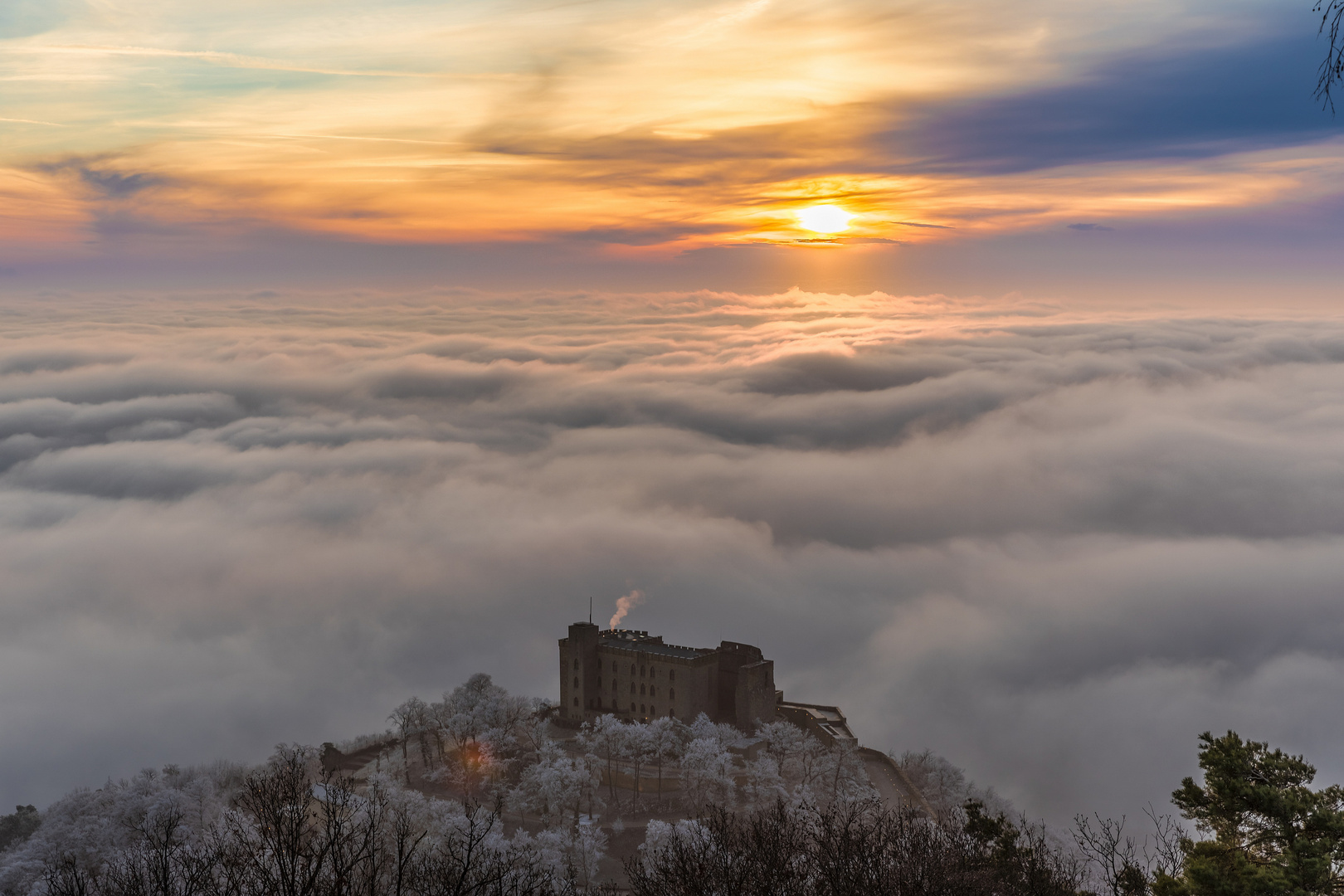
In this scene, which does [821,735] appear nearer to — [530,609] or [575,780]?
[575,780]

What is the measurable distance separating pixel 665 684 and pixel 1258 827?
152 feet

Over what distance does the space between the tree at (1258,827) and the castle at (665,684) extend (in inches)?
1701

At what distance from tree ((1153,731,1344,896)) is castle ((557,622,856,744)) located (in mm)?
43195

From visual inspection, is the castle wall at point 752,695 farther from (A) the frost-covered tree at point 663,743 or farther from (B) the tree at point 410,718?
(B) the tree at point 410,718

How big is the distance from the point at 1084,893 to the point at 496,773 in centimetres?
4163

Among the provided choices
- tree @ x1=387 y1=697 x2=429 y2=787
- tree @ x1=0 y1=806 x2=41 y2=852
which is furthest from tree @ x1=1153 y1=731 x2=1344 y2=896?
tree @ x1=0 y1=806 x2=41 y2=852

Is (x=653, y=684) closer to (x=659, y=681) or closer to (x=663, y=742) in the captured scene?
(x=659, y=681)

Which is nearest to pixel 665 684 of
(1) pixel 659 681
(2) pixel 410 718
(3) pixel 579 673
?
(1) pixel 659 681

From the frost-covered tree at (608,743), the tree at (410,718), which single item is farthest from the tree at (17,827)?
the frost-covered tree at (608,743)

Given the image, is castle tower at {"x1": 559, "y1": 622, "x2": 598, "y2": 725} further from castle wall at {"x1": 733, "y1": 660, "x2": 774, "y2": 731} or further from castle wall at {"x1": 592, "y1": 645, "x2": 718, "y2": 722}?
castle wall at {"x1": 733, "y1": 660, "x2": 774, "y2": 731}

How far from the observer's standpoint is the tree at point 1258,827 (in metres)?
20.6

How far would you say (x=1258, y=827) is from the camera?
22.6 meters

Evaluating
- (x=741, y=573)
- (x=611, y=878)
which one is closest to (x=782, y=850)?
(x=611, y=878)

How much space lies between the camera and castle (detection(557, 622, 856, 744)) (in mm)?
66062
